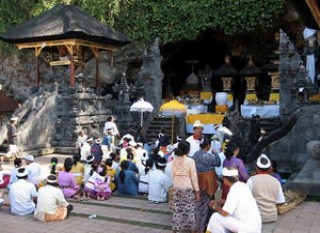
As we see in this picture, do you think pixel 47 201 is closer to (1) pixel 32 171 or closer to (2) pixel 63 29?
(1) pixel 32 171

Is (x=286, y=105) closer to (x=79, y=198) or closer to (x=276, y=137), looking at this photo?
(x=276, y=137)

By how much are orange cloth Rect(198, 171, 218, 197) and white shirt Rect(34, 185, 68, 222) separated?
2974mm

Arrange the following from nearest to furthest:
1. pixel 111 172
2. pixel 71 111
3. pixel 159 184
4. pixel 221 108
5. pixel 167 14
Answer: pixel 159 184 → pixel 111 172 → pixel 71 111 → pixel 221 108 → pixel 167 14

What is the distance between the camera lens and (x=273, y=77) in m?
27.9

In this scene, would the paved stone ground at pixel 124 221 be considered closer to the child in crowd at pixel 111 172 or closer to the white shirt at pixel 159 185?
the white shirt at pixel 159 185

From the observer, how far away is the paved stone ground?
7297mm

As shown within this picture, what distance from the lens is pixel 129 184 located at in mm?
10336

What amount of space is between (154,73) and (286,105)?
7.76 metres

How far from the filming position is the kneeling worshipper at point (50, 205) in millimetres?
7918

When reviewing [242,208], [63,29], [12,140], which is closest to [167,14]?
[63,29]

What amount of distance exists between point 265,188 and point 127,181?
4.29m

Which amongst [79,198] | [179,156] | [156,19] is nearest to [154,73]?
[156,19]

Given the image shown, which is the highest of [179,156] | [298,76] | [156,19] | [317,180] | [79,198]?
[156,19]

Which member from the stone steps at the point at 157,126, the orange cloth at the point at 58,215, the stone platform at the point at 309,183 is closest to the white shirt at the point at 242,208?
the orange cloth at the point at 58,215
